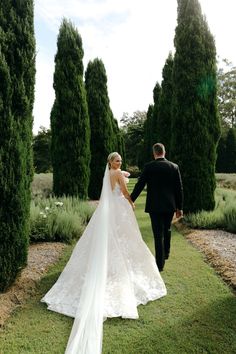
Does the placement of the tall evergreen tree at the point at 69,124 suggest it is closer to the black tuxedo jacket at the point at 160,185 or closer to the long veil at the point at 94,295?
the black tuxedo jacket at the point at 160,185

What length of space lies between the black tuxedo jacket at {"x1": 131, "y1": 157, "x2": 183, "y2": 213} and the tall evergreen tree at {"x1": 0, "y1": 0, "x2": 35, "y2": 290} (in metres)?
1.96

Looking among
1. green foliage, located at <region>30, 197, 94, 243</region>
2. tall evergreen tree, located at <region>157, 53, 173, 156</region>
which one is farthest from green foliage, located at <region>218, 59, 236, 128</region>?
green foliage, located at <region>30, 197, 94, 243</region>

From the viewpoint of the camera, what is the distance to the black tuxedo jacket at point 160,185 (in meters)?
5.71

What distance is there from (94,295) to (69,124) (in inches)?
361

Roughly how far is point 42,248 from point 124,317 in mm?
3511

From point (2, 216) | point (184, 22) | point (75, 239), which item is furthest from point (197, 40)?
point (2, 216)

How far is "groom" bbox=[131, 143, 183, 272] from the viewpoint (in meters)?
5.69

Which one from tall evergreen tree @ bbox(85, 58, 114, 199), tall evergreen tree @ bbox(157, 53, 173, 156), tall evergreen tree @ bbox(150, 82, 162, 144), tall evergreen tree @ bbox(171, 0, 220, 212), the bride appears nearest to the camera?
the bride

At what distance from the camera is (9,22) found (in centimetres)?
477

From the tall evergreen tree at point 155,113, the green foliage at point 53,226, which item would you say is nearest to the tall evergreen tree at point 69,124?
the green foliage at point 53,226

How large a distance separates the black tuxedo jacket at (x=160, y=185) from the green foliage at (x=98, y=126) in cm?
1034

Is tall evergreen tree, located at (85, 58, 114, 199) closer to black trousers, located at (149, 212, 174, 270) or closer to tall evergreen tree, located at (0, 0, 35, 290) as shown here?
black trousers, located at (149, 212, 174, 270)

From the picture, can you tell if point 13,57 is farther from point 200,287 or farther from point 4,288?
point 200,287

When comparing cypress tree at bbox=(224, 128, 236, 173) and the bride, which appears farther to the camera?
cypress tree at bbox=(224, 128, 236, 173)
